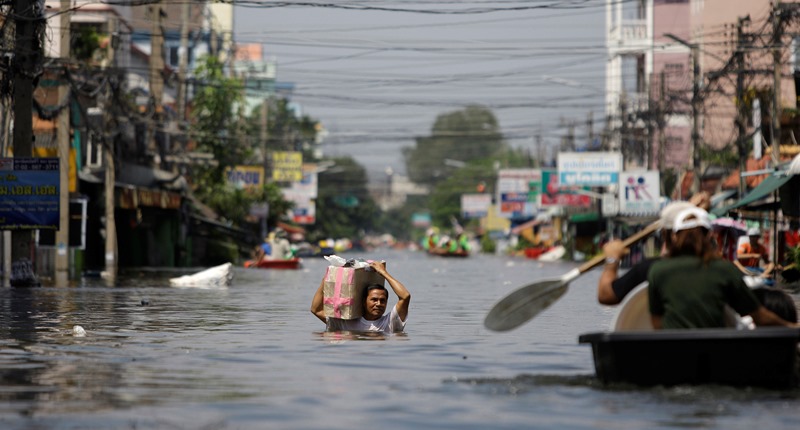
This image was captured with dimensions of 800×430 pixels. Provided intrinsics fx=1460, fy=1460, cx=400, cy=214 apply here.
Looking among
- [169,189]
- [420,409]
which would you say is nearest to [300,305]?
[420,409]

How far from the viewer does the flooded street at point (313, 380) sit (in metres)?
9.02

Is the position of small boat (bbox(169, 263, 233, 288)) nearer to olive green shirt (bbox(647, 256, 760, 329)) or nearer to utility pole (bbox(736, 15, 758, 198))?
utility pole (bbox(736, 15, 758, 198))

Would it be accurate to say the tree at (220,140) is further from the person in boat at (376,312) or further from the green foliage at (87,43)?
the person in boat at (376,312)

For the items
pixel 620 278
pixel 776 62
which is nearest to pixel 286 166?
pixel 776 62

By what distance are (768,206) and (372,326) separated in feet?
74.1

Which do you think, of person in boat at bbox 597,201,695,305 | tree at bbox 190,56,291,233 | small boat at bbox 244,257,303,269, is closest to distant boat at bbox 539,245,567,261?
tree at bbox 190,56,291,233

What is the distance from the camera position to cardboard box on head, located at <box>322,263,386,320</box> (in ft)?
51.0

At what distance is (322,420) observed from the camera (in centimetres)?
898

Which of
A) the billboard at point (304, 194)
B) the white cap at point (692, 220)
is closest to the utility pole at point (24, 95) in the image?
the white cap at point (692, 220)

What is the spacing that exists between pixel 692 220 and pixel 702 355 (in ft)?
3.03

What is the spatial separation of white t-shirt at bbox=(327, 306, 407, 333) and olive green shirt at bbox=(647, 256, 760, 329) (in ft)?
20.9

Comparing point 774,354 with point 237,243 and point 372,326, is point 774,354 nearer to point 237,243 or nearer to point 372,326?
point 372,326

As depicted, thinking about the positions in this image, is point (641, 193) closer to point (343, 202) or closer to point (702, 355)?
point (702, 355)

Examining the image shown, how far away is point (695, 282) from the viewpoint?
10.0 metres
